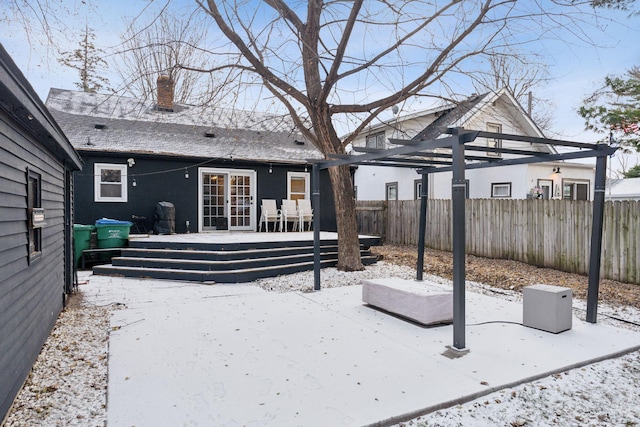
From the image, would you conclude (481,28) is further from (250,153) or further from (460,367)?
(250,153)

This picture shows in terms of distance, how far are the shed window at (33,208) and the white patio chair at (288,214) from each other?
803cm

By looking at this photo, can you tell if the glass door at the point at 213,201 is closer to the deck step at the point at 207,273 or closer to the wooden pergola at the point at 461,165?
the deck step at the point at 207,273

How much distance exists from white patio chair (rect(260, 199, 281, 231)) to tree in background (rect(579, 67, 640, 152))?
27.0 ft

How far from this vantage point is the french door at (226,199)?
1133 centimetres

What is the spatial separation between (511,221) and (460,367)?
637 cm

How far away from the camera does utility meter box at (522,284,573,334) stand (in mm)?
4020

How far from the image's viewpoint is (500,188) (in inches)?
574

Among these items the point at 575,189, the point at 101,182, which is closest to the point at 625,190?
the point at 575,189

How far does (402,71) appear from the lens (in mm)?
6840

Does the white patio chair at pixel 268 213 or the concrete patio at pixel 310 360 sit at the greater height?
the white patio chair at pixel 268 213

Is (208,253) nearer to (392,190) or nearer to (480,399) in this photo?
(480,399)

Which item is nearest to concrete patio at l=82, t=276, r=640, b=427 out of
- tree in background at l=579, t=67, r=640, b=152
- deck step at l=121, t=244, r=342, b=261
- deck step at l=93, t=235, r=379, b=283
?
deck step at l=93, t=235, r=379, b=283

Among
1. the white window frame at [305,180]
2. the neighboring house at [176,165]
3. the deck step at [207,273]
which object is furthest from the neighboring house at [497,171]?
the deck step at [207,273]

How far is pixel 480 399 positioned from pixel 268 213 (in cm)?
930
